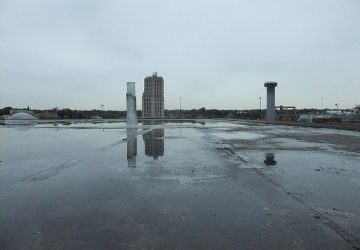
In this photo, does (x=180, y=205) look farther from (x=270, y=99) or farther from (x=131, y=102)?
(x=270, y=99)

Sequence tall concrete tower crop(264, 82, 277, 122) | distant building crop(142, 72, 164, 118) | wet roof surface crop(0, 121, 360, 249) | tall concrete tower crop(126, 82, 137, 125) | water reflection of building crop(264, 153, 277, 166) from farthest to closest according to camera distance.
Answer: distant building crop(142, 72, 164, 118) < tall concrete tower crop(264, 82, 277, 122) < tall concrete tower crop(126, 82, 137, 125) < water reflection of building crop(264, 153, 277, 166) < wet roof surface crop(0, 121, 360, 249)

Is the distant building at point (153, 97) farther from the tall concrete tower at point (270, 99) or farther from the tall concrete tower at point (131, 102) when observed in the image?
the tall concrete tower at point (131, 102)

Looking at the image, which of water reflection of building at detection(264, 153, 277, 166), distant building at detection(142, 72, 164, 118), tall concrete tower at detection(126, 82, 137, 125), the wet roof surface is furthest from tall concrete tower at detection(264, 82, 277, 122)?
distant building at detection(142, 72, 164, 118)

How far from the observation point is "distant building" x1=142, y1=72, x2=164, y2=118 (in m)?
165

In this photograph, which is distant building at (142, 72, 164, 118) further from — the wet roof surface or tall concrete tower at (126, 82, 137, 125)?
the wet roof surface

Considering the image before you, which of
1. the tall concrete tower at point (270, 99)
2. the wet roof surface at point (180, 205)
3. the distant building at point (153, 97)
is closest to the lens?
the wet roof surface at point (180, 205)

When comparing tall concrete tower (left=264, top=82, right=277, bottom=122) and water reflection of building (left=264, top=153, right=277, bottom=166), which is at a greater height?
tall concrete tower (left=264, top=82, right=277, bottom=122)

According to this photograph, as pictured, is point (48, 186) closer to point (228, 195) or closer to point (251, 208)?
point (228, 195)

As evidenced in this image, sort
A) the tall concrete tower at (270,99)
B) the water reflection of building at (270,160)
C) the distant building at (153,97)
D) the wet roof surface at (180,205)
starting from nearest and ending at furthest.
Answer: the wet roof surface at (180,205) < the water reflection of building at (270,160) < the tall concrete tower at (270,99) < the distant building at (153,97)

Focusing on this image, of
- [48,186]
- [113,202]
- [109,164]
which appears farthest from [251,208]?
Answer: [109,164]

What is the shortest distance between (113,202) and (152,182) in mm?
2287

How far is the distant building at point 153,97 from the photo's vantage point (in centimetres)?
16512

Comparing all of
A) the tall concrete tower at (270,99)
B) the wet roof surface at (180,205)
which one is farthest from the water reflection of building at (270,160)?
the tall concrete tower at (270,99)

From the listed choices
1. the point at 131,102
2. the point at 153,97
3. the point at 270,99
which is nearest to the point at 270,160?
the point at 131,102
